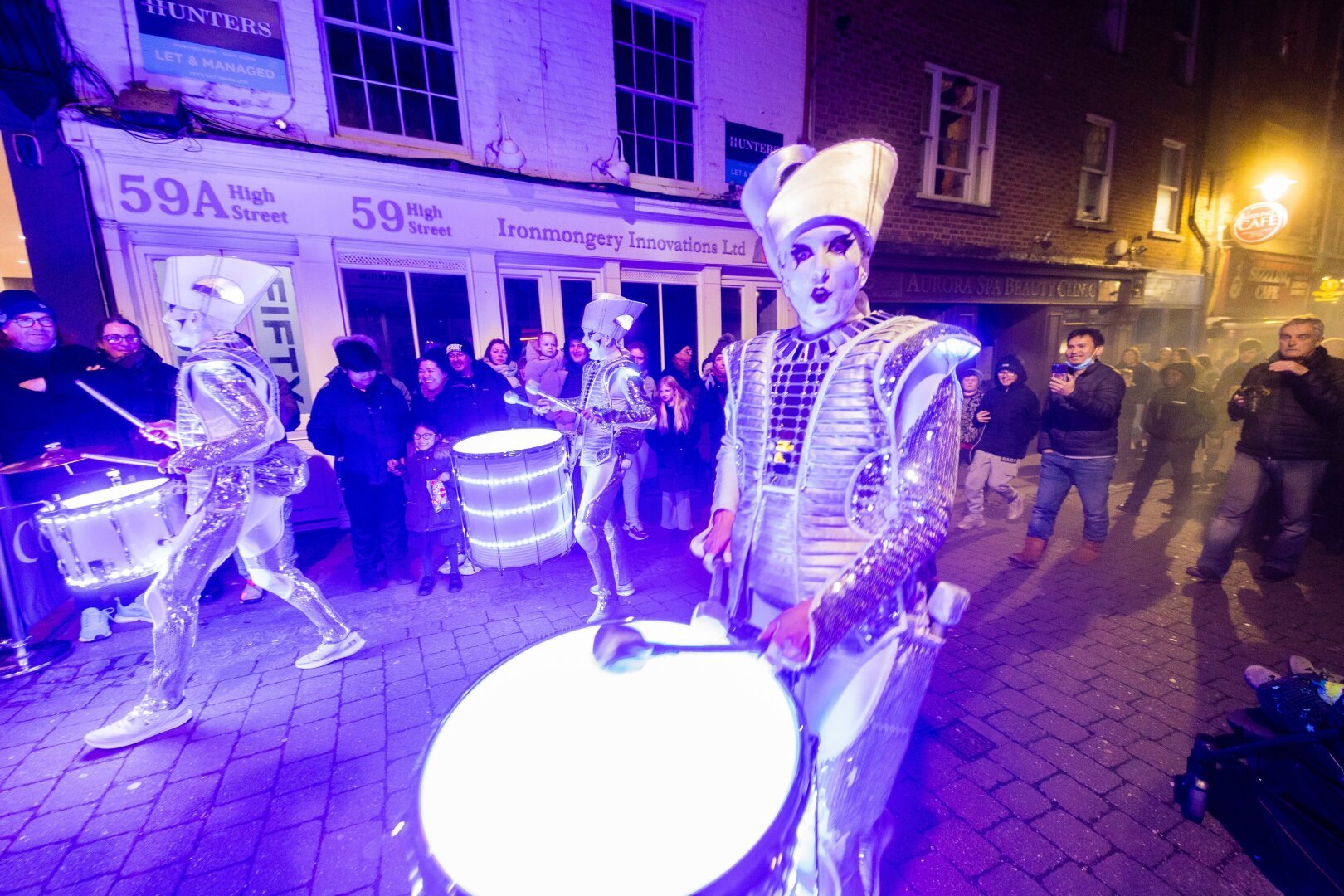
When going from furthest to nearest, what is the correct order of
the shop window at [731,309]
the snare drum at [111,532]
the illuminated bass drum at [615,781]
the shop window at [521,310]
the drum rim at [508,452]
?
the shop window at [731,309], the shop window at [521,310], the drum rim at [508,452], the snare drum at [111,532], the illuminated bass drum at [615,781]

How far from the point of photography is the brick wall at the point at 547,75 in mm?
5672

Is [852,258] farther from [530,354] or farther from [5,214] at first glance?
[5,214]

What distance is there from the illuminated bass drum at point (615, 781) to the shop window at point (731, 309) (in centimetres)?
871

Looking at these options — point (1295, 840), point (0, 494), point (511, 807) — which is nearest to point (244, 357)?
point (0, 494)

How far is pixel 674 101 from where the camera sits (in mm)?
8383

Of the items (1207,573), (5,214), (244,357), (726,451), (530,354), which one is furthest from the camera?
(530,354)

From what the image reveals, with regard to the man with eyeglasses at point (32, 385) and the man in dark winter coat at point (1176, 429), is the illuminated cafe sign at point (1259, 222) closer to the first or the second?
the man in dark winter coat at point (1176, 429)

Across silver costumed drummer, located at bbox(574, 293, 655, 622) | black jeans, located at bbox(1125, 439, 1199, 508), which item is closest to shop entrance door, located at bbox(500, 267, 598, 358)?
silver costumed drummer, located at bbox(574, 293, 655, 622)

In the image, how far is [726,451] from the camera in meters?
1.91

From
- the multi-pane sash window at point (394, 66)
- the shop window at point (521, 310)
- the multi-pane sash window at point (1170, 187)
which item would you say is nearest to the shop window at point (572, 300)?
the shop window at point (521, 310)

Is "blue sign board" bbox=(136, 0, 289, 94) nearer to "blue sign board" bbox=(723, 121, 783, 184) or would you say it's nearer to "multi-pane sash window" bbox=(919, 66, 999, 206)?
"blue sign board" bbox=(723, 121, 783, 184)

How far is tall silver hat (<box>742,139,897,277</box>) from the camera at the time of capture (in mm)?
1511

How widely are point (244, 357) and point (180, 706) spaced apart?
7.51ft

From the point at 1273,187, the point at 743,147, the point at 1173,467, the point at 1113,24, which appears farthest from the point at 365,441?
the point at 1273,187
